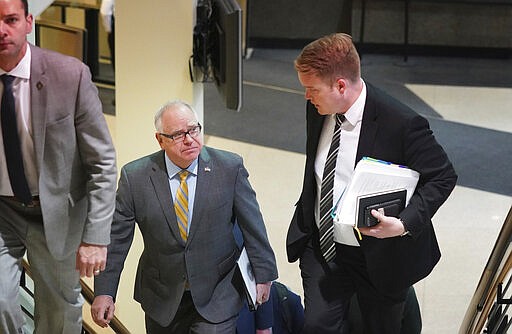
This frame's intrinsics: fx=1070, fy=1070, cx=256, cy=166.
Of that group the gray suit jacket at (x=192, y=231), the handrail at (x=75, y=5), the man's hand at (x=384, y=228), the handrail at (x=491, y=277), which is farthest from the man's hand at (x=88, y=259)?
the handrail at (x=75, y=5)

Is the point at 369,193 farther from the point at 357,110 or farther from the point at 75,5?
A: the point at 75,5

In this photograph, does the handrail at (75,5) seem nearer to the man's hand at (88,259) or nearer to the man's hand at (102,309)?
the man's hand at (102,309)

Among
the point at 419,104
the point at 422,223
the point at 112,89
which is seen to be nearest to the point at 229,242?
the point at 422,223

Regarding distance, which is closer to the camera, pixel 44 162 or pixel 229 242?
pixel 44 162

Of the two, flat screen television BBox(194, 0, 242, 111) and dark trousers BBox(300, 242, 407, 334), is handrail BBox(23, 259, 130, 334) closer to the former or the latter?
dark trousers BBox(300, 242, 407, 334)

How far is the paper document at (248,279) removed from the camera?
188 inches

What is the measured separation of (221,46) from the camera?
20.7 feet

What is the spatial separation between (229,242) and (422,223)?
0.93 meters

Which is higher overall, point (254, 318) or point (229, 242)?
point (229, 242)

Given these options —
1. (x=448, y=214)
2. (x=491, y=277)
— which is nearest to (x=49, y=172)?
(x=491, y=277)

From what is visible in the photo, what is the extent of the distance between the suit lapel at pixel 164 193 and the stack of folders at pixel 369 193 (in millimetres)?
804

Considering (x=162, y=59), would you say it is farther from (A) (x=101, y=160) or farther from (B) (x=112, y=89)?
(B) (x=112, y=89)

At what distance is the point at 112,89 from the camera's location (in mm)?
12656

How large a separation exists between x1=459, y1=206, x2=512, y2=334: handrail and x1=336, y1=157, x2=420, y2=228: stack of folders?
0.45 meters
